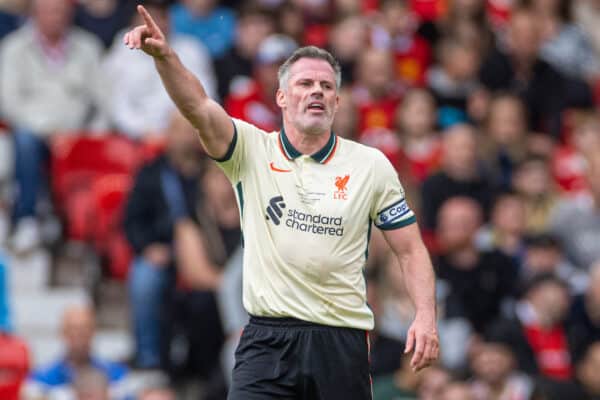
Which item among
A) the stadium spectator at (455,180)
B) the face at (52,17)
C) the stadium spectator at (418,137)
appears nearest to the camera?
the stadium spectator at (455,180)

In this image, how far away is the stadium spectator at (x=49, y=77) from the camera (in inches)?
491

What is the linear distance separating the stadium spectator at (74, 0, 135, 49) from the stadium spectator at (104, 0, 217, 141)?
374 millimetres

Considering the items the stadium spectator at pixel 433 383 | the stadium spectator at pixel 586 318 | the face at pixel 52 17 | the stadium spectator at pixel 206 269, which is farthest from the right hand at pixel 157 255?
the stadium spectator at pixel 586 318

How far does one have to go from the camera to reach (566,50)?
1552 centimetres

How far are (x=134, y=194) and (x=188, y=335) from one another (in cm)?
123

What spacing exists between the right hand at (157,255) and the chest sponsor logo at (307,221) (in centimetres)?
437

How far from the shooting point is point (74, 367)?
10586 mm

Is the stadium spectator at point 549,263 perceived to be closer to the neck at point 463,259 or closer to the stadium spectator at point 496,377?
the neck at point 463,259

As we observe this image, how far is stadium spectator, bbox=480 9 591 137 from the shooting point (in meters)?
14.4

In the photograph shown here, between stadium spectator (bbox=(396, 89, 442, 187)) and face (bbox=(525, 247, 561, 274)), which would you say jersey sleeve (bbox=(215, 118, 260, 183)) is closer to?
face (bbox=(525, 247, 561, 274))

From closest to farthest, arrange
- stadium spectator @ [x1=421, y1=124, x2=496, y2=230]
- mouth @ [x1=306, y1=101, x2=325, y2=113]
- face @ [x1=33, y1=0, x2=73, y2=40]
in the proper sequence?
mouth @ [x1=306, y1=101, x2=325, y2=113] → stadium spectator @ [x1=421, y1=124, x2=496, y2=230] → face @ [x1=33, y1=0, x2=73, y2=40]

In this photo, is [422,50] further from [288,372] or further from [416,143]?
[288,372]

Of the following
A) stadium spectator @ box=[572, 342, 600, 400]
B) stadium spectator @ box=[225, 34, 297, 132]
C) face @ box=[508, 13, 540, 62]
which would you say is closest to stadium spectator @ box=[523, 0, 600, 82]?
face @ box=[508, 13, 540, 62]

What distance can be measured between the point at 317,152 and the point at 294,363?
1.05 meters
